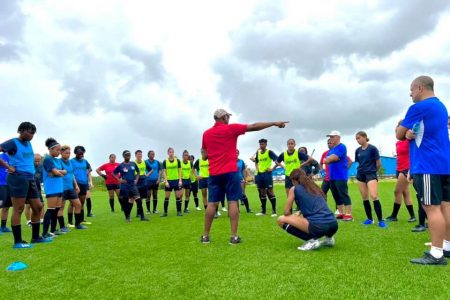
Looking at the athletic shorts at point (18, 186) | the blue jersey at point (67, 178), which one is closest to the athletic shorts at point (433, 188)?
the athletic shorts at point (18, 186)

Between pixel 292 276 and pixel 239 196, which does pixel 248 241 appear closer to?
pixel 239 196

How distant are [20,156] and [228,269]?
4.93 metres

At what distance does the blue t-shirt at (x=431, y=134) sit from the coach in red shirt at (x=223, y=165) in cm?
271

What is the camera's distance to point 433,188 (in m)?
4.73

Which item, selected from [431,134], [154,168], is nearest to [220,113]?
[431,134]

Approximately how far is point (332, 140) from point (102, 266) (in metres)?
6.73

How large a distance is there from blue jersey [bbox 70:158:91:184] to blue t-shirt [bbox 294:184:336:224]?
7.96 metres

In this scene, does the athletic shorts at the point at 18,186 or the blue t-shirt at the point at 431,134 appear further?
the athletic shorts at the point at 18,186

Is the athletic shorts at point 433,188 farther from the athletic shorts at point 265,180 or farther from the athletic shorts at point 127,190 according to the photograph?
the athletic shorts at point 127,190

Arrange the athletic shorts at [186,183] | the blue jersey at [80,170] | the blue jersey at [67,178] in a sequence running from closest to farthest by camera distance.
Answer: the blue jersey at [67,178], the blue jersey at [80,170], the athletic shorts at [186,183]

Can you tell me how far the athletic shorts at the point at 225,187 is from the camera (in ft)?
21.8

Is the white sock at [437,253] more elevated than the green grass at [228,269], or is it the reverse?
the white sock at [437,253]

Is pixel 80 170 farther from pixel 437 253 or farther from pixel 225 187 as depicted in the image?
pixel 437 253

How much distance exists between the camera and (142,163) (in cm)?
1397
